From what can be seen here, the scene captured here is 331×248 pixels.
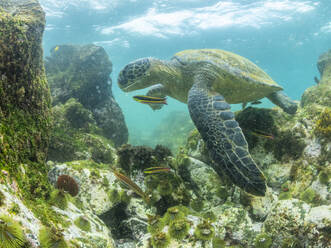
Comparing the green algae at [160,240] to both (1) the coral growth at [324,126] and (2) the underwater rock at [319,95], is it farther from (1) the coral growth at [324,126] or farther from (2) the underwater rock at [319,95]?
(2) the underwater rock at [319,95]

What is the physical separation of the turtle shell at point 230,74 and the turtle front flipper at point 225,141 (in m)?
0.69

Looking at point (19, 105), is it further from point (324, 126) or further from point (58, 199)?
point (324, 126)

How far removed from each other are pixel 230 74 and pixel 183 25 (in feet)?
63.4

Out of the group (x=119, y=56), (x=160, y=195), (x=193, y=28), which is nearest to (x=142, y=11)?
(x=193, y=28)

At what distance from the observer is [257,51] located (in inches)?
1209

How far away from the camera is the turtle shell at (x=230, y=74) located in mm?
3998

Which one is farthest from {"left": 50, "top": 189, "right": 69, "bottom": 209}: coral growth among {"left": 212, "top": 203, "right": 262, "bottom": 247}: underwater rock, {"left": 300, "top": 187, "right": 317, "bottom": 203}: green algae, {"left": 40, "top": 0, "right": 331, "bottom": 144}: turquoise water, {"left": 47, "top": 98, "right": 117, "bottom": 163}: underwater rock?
{"left": 40, "top": 0, "right": 331, "bottom": 144}: turquoise water

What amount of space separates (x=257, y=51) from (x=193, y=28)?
48.1 ft

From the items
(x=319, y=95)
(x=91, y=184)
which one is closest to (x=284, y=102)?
(x=319, y=95)

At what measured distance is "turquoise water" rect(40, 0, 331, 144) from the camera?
56.7ft

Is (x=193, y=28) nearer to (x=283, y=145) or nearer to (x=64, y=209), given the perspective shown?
(x=283, y=145)

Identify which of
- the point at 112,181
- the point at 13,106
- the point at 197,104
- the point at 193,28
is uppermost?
the point at 193,28

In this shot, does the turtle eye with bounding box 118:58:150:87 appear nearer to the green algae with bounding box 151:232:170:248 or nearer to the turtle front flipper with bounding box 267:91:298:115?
the turtle front flipper with bounding box 267:91:298:115

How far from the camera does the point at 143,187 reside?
3.24m
